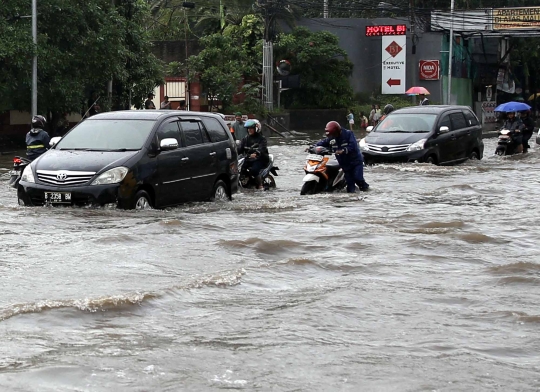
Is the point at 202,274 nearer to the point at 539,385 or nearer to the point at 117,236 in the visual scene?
the point at 117,236

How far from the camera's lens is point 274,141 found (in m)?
37.2

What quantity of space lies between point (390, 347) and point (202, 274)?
2843 millimetres

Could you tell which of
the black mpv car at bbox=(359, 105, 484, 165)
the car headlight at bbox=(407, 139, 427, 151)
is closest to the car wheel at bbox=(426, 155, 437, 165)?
the black mpv car at bbox=(359, 105, 484, 165)

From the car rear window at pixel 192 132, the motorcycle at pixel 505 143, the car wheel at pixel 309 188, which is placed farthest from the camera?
the motorcycle at pixel 505 143

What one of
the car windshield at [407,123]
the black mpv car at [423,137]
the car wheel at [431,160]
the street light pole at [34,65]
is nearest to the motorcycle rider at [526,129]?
the black mpv car at [423,137]

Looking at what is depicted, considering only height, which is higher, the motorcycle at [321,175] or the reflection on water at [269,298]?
the motorcycle at [321,175]

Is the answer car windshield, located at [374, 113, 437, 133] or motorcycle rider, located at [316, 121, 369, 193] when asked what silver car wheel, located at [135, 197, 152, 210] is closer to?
motorcycle rider, located at [316, 121, 369, 193]

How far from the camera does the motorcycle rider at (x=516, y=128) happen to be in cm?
2639

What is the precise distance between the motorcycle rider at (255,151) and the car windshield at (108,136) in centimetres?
400

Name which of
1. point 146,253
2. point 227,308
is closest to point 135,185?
point 146,253

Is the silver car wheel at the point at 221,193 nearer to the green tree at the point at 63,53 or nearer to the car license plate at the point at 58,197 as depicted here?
the car license plate at the point at 58,197

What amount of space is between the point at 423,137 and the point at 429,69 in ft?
→ 101

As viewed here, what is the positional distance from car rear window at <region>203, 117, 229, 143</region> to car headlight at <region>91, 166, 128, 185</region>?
261cm

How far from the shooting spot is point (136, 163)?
42.5 feet
